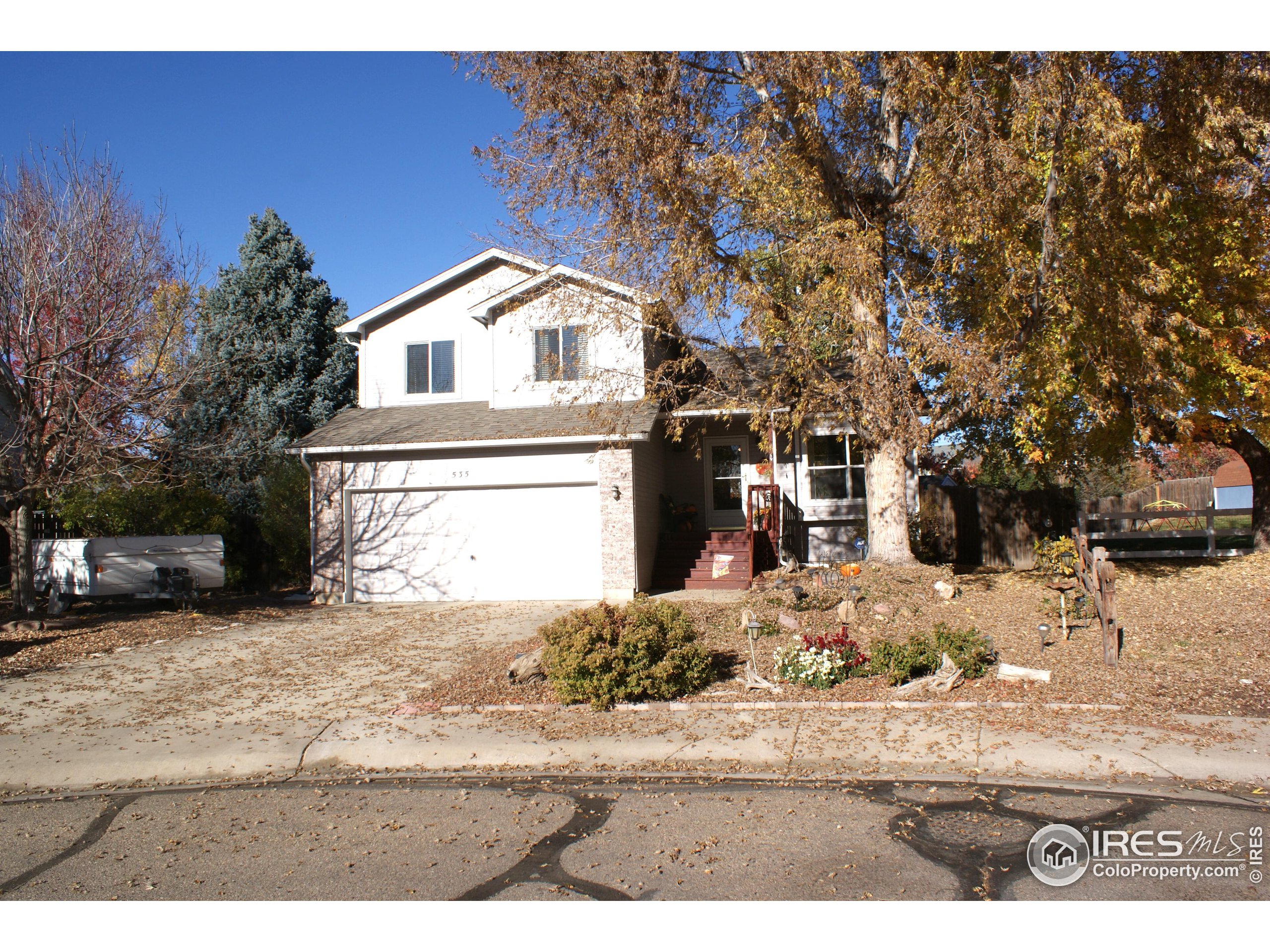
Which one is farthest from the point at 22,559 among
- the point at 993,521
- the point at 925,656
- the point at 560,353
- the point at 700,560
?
the point at 993,521

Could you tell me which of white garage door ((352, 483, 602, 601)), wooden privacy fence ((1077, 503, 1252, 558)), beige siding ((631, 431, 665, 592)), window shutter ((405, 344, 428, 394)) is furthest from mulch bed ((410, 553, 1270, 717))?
window shutter ((405, 344, 428, 394))

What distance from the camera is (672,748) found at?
252 inches

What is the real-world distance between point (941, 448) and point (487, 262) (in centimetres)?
1826

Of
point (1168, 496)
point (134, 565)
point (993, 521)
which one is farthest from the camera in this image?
point (1168, 496)

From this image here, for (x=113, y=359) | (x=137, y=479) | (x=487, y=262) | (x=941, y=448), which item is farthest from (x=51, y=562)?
(x=941, y=448)

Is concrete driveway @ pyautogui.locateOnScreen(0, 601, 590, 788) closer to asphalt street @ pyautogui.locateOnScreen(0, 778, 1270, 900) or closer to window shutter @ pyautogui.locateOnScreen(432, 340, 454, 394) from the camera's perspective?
asphalt street @ pyautogui.locateOnScreen(0, 778, 1270, 900)

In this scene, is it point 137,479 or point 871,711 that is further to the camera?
point 137,479

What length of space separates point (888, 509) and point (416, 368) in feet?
33.7

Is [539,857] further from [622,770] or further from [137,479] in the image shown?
[137,479]

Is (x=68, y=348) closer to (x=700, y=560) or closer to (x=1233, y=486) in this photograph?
(x=700, y=560)

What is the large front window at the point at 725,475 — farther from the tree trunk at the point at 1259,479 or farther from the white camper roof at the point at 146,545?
the white camper roof at the point at 146,545

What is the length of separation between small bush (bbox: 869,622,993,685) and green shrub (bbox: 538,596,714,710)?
5.54 ft

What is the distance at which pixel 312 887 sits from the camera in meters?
4.23

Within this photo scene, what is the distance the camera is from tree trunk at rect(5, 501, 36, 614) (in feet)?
41.5
